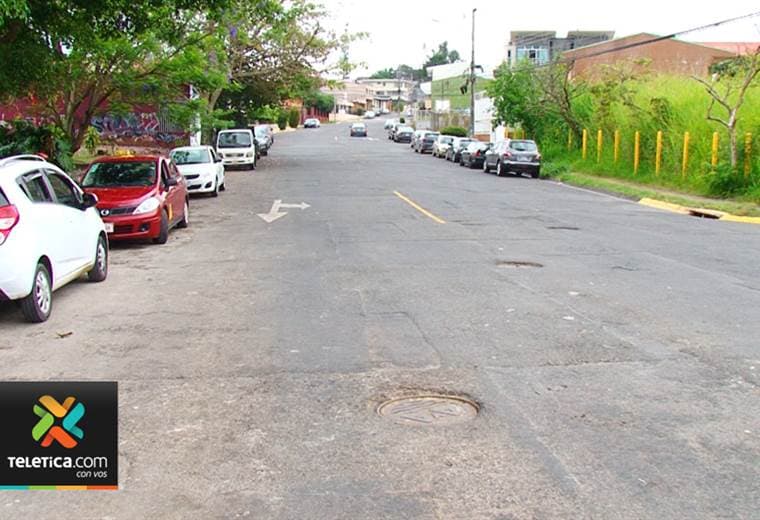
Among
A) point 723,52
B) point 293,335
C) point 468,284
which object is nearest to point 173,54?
point 468,284

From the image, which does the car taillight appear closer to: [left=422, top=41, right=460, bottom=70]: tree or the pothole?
the pothole

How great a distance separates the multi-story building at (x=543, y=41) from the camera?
259ft

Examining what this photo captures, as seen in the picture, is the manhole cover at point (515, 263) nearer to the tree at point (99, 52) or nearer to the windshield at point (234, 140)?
the tree at point (99, 52)

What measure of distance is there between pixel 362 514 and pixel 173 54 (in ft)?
68.4

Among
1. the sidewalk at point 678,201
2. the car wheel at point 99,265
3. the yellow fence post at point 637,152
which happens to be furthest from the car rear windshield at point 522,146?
the car wheel at point 99,265

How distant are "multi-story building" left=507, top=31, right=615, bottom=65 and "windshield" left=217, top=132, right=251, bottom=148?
46.8 metres

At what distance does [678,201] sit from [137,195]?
15362mm

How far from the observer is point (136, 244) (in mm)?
13953

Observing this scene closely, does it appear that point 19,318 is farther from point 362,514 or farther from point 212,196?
point 212,196

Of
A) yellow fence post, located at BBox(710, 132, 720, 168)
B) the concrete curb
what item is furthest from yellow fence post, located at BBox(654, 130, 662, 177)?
the concrete curb

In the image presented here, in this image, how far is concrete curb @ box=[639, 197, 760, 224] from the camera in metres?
19.2

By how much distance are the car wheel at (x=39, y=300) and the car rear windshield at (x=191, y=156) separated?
15.5 meters

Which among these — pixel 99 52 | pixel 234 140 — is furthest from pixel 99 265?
pixel 234 140

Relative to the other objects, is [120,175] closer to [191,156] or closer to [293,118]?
[191,156]
